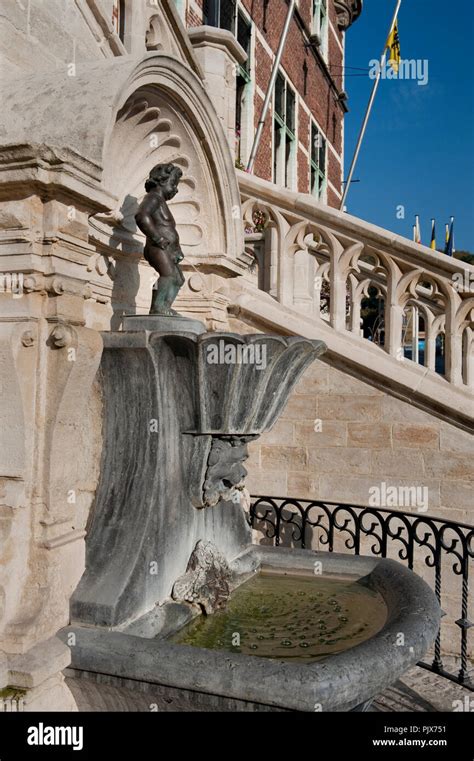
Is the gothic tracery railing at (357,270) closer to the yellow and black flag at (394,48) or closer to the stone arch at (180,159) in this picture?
the stone arch at (180,159)

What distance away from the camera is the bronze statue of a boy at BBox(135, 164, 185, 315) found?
140 inches

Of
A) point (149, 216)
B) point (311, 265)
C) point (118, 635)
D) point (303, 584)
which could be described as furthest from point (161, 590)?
point (311, 265)

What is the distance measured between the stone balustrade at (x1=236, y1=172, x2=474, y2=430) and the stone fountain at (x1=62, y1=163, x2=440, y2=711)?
2061 mm

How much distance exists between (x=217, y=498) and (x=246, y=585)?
0.80 m

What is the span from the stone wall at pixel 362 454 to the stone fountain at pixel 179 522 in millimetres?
1655

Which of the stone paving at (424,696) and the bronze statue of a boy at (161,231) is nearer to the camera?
the bronze statue of a boy at (161,231)

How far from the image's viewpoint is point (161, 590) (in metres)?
3.31

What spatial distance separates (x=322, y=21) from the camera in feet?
64.5

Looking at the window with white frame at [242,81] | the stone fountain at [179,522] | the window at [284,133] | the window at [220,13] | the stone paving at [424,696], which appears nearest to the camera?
the stone fountain at [179,522]

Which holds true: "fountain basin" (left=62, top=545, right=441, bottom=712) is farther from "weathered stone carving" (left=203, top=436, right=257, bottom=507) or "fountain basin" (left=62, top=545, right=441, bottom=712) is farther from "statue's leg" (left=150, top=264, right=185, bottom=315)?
"statue's leg" (left=150, top=264, right=185, bottom=315)

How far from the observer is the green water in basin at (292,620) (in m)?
3.21

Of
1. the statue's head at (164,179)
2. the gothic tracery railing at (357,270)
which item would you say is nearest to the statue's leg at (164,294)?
the statue's head at (164,179)

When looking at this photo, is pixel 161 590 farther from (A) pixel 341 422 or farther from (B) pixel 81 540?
(A) pixel 341 422

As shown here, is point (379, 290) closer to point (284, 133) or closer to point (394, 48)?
point (394, 48)
